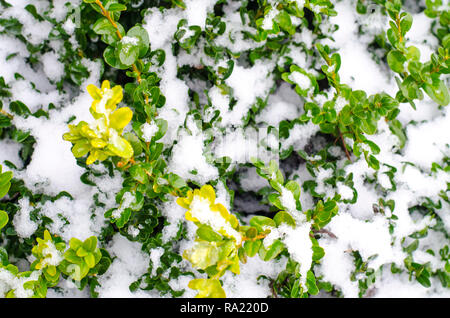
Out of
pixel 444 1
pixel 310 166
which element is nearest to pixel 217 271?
pixel 310 166

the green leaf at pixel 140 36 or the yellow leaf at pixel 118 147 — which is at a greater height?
the green leaf at pixel 140 36

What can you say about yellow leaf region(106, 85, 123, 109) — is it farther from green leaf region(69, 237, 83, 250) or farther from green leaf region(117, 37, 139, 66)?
green leaf region(69, 237, 83, 250)

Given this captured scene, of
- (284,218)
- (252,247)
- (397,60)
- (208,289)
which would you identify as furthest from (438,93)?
(208,289)

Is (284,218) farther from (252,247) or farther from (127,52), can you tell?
(127,52)

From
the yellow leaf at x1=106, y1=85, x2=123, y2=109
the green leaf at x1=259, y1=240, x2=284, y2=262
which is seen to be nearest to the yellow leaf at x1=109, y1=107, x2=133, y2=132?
the yellow leaf at x1=106, y1=85, x2=123, y2=109

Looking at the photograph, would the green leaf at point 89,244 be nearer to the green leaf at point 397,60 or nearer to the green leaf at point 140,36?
the green leaf at point 140,36

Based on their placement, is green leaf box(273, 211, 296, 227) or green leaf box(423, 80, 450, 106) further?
green leaf box(423, 80, 450, 106)

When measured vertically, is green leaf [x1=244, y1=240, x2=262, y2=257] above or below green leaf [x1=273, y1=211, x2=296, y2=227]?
below

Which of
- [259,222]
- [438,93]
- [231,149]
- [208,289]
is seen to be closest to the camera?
[208,289]

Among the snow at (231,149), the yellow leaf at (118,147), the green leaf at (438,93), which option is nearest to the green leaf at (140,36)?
the snow at (231,149)

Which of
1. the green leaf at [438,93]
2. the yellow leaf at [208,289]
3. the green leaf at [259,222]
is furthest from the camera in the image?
the green leaf at [438,93]

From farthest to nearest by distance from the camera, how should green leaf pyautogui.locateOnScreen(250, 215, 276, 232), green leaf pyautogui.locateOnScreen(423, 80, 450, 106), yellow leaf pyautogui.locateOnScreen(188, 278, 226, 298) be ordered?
green leaf pyautogui.locateOnScreen(423, 80, 450, 106) → green leaf pyautogui.locateOnScreen(250, 215, 276, 232) → yellow leaf pyautogui.locateOnScreen(188, 278, 226, 298)

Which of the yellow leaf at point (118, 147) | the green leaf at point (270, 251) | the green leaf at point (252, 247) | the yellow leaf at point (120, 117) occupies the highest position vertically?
the yellow leaf at point (120, 117)

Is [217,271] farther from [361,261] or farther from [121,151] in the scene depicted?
[361,261]
